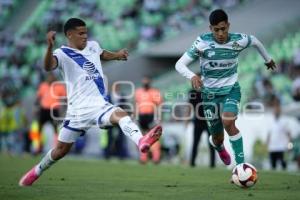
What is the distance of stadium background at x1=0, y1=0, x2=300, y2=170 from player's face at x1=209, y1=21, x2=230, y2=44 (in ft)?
33.4

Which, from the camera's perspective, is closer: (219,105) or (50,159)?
(50,159)

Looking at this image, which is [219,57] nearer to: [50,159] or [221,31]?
[221,31]

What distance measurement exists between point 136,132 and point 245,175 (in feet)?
5.36

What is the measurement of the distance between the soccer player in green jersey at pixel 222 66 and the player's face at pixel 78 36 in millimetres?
1490

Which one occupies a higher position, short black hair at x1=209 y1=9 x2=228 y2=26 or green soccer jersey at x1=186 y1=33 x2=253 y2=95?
short black hair at x1=209 y1=9 x2=228 y2=26

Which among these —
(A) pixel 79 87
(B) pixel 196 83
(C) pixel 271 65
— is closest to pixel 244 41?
(C) pixel 271 65

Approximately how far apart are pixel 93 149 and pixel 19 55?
9675 millimetres

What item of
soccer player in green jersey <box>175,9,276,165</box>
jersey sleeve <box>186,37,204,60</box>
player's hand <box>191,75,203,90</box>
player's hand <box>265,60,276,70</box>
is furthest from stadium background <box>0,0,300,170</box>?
player's hand <box>191,75,203,90</box>

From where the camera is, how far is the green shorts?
11977 millimetres

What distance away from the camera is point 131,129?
35.3 ft

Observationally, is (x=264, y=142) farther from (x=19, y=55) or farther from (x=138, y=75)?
(x=19, y=55)

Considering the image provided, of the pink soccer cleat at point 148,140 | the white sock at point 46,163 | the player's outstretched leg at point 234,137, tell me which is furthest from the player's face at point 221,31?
the white sock at point 46,163

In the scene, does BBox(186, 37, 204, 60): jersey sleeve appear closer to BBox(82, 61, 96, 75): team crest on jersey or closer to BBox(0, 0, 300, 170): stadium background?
BBox(82, 61, 96, 75): team crest on jersey

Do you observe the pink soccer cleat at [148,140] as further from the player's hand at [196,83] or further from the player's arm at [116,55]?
A: the player's arm at [116,55]
